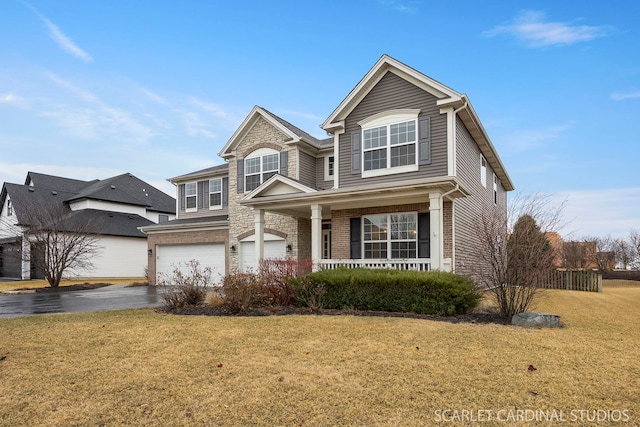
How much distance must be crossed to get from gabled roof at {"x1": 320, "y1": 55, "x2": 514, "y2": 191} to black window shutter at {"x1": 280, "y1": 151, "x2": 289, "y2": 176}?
307 cm

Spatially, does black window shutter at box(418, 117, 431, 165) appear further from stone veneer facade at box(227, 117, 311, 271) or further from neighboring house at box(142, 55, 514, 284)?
stone veneer facade at box(227, 117, 311, 271)

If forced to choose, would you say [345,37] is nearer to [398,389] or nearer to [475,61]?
[475,61]

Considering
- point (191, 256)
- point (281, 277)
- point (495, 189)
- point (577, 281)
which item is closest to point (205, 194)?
point (191, 256)

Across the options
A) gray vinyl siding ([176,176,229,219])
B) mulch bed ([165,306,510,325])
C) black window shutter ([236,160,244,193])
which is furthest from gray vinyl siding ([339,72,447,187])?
gray vinyl siding ([176,176,229,219])

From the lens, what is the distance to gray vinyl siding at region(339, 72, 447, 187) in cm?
1319

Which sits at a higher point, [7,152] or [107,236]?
[7,152]

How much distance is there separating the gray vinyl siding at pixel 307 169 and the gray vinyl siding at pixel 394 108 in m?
3.00

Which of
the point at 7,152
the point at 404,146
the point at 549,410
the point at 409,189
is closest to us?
the point at 549,410

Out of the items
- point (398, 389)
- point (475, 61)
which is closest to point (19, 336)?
point (398, 389)

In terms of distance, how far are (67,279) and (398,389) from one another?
2679 centimetres

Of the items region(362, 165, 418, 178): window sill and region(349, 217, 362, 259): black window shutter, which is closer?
region(362, 165, 418, 178): window sill

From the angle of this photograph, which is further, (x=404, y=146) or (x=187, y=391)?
(x=404, y=146)

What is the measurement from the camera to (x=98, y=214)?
93.7 feet

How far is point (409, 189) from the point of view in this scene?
38.0 feet
